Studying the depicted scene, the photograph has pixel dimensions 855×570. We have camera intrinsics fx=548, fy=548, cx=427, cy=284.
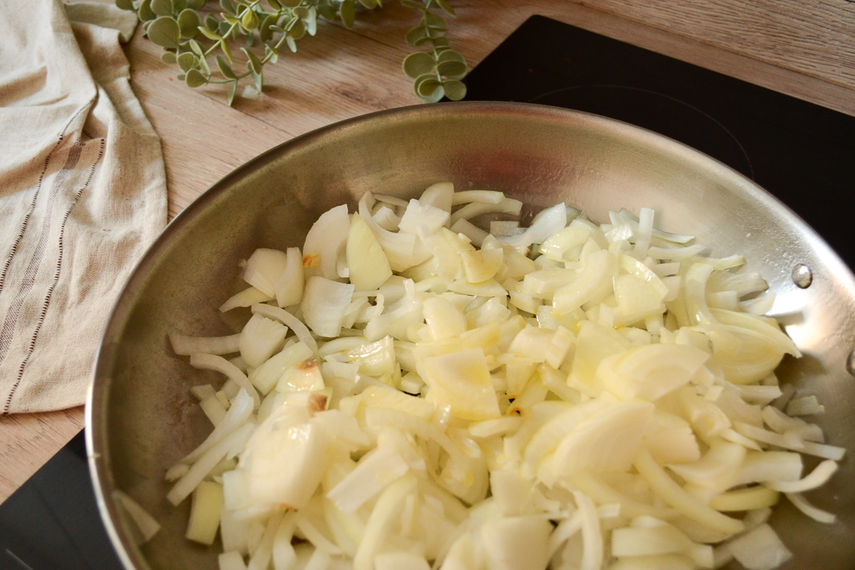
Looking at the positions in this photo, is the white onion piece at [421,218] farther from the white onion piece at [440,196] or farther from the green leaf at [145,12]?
the green leaf at [145,12]

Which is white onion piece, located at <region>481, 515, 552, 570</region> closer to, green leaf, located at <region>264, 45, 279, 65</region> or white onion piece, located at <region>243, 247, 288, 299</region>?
white onion piece, located at <region>243, 247, 288, 299</region>

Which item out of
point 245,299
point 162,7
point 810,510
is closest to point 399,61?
point 162,7

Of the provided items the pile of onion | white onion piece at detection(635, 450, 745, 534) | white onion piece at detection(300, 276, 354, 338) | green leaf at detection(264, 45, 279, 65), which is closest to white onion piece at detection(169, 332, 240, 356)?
the pile of onion

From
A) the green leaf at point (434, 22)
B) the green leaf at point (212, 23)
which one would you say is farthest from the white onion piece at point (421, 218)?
the green leaf at point (212, 23)

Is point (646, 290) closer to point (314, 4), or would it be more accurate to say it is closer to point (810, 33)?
point (810, 33)

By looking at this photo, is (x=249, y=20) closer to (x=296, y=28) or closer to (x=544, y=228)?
(x=296, y=28)

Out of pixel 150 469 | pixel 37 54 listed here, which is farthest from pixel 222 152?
pixel 150 469

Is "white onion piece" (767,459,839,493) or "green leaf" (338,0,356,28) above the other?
"green leaf" (338,0,356,28)
